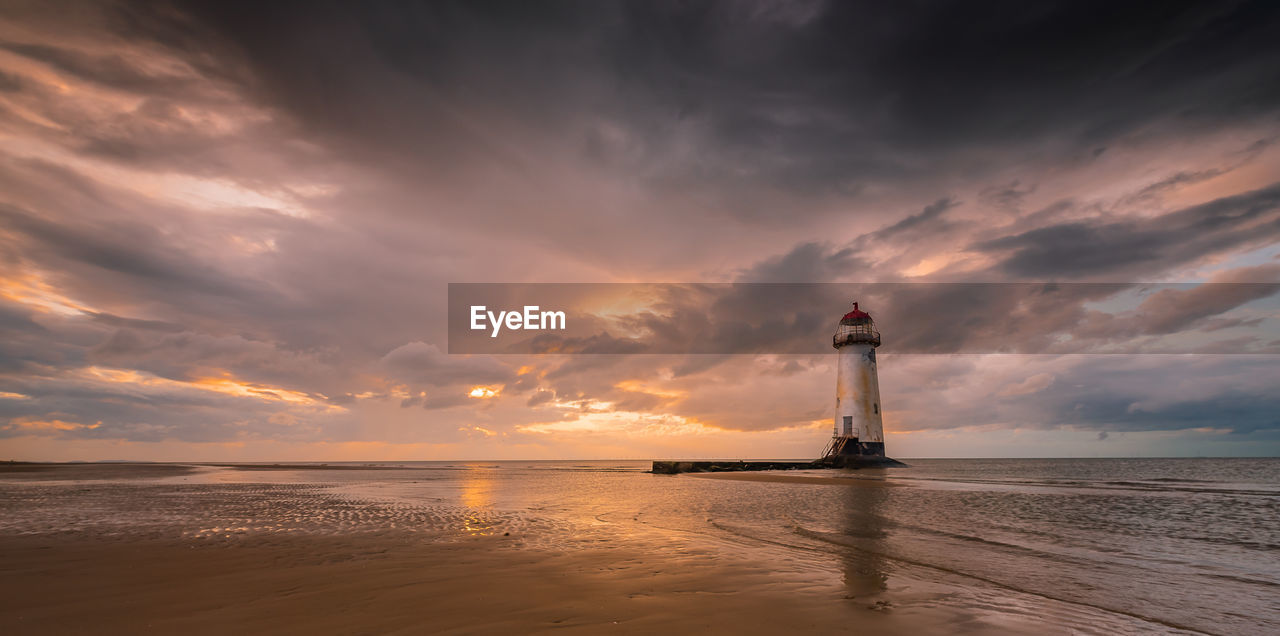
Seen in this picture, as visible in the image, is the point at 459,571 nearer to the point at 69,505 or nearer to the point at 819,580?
the point at 819,580

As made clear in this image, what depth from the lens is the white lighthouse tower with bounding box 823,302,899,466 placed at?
5281cm

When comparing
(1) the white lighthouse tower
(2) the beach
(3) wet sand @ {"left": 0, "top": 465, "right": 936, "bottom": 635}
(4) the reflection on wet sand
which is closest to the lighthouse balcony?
(1) the white lighthouse tower

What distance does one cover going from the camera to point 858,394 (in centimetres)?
5328

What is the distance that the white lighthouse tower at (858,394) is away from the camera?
52812 mm

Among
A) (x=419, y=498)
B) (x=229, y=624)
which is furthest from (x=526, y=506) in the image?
(x=229, y=624)

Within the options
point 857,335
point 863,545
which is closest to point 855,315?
point 857,335

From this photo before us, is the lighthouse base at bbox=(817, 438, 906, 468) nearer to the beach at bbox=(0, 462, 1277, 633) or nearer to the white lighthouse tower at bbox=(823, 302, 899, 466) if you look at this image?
the white lighthouse tower at bbox=(823, 302, 899, 466)

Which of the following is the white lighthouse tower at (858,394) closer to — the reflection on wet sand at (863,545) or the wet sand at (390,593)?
the reflection on wet sand at (863,545)

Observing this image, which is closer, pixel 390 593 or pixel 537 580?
pixel 390 593

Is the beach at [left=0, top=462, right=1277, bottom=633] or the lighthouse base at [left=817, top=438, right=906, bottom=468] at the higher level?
the beach at [left=0, top=462, right=1277, bottom=633]

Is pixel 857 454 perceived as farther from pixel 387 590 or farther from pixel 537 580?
pixel 387 590

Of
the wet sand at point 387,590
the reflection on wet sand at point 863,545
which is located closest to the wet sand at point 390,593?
the wet sand at point 387,590

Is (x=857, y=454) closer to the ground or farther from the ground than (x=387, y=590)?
closer to the ground

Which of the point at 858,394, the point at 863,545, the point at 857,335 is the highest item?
the point at 857,335
